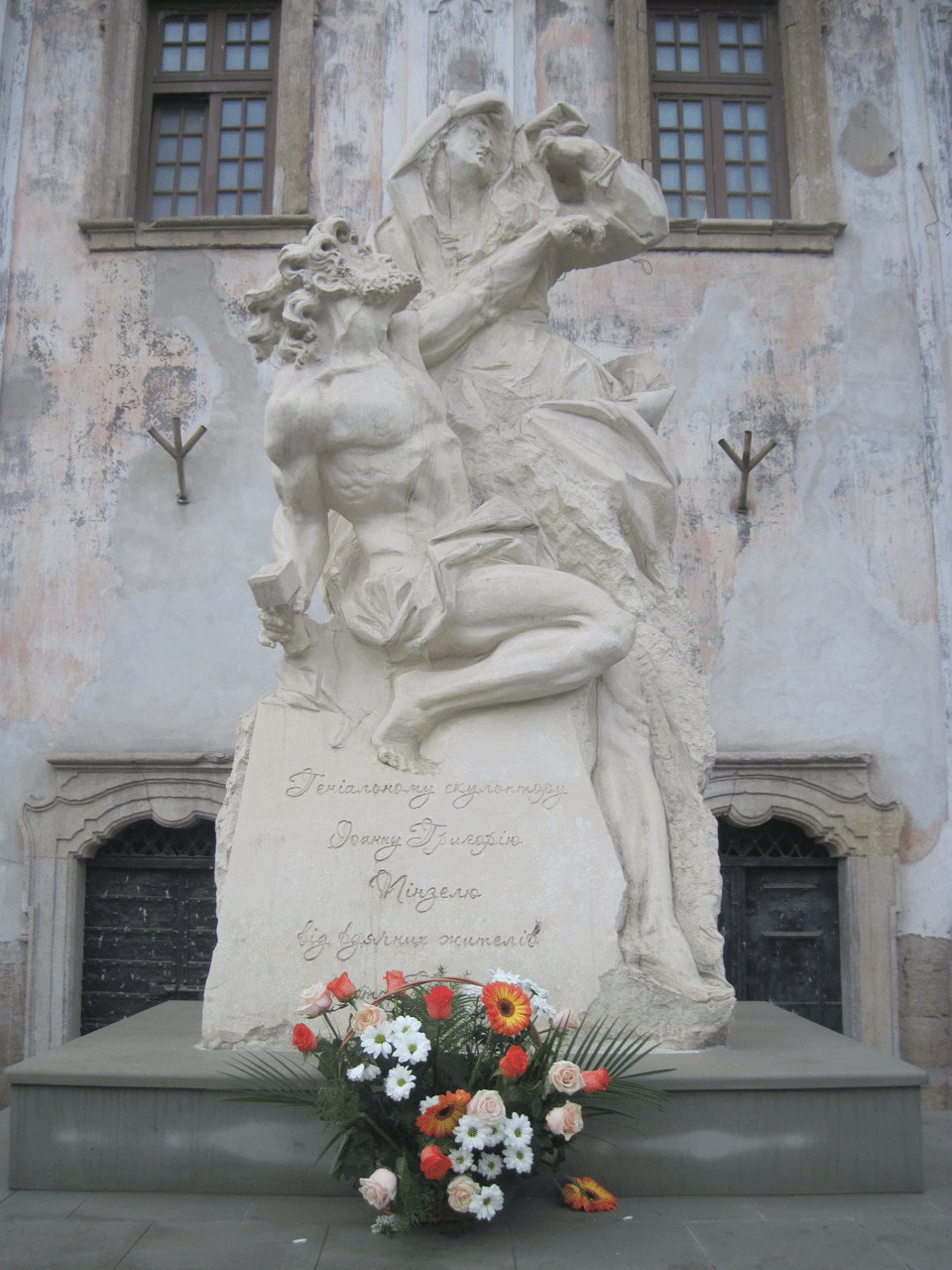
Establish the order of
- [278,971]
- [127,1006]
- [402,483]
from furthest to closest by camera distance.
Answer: [127,1006]
[402,483]
[278,971]

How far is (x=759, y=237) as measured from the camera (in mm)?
8977

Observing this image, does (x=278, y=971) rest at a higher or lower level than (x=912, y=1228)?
higher

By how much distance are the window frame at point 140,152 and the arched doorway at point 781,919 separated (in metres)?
5.18

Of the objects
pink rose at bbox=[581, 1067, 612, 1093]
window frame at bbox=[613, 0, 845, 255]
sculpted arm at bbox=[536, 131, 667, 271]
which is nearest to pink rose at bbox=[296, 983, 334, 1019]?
pink rose at bbox=[581, 1067, 612, 1093]

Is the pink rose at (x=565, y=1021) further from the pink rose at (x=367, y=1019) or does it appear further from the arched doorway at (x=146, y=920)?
the arched doorway at (x=146, y=920)

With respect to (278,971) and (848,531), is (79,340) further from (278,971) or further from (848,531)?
(278,971)

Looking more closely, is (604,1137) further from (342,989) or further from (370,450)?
(370,450)

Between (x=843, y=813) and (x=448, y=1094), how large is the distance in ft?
19.5

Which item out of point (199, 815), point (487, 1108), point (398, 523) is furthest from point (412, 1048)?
point (199, 815)

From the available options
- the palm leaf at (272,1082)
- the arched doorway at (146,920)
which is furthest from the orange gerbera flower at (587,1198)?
the arched doorway at (146,920)

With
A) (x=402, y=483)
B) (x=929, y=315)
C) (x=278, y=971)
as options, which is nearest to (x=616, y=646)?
(x=402, y=483)

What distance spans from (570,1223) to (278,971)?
3.45ft

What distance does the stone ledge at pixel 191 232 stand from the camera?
8984 mm

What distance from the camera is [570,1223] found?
8.77ft
